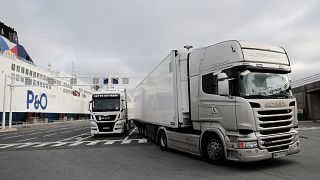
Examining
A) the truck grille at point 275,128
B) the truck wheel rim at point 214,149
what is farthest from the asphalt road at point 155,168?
the truck grille at point 275,128

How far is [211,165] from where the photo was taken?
8758mm

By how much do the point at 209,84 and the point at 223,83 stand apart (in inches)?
36.2

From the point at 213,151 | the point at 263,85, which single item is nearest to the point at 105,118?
the point at 213,151

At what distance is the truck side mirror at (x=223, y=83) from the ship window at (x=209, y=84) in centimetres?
38

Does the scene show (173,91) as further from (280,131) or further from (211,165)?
(280,131)

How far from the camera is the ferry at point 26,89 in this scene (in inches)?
1652

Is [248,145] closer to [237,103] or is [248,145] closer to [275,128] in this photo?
[275,128]

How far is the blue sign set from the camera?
47.8 meters

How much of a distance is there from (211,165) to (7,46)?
4621 cm

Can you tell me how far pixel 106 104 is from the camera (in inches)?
821

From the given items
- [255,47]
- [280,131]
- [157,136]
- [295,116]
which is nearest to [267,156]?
[280,131]

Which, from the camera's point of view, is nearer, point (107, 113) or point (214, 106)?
point (214, 106)

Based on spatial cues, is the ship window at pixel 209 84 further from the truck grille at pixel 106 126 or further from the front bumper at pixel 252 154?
the truck grille at pixel 106 126

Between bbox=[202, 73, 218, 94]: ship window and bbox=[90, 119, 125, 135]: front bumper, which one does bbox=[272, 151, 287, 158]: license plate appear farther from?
bbox=[90, 119, 125, 135]: front bumper
